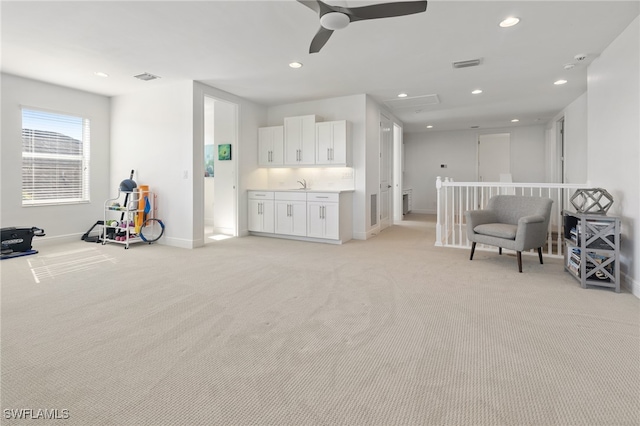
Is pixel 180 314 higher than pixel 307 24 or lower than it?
lower

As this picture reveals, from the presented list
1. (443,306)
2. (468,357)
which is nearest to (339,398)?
(468,357)

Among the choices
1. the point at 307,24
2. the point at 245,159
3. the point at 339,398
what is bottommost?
the point at 339,398

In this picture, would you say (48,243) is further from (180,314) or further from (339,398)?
(339,398)

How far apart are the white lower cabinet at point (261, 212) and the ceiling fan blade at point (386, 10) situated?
153 inches

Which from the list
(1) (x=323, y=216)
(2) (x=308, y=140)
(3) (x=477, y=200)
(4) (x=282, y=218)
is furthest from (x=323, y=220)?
(3) (x=477, y=200)

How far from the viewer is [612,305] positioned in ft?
9.01

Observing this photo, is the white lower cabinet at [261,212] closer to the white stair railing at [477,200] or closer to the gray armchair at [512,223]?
the white stair railing at [477,200]

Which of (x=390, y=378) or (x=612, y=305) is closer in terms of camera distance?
(x=390, y=378)

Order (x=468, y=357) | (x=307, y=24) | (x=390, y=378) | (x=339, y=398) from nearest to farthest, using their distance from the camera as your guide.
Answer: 1. (x=339, y=398)
2. (x=390, y=378)
3. (x=468, y=357)
4. (x=307, y=24)

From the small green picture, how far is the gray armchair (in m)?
4.36

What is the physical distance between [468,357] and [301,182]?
494 cm

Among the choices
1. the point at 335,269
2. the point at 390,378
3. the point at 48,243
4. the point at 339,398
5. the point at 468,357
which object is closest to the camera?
the point at 339,398

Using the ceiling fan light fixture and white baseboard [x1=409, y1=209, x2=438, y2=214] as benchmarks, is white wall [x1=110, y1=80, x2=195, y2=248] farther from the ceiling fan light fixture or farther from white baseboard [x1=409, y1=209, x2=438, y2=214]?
white baseboard [x1=409, y1=209, x2=438, y2=214]

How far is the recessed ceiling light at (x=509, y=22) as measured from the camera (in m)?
3.13
